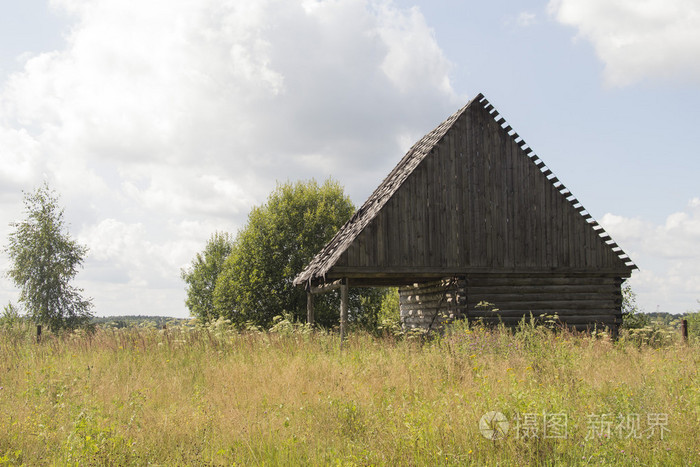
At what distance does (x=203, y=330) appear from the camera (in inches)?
443

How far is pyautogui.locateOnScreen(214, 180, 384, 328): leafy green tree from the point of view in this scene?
25.5 meters

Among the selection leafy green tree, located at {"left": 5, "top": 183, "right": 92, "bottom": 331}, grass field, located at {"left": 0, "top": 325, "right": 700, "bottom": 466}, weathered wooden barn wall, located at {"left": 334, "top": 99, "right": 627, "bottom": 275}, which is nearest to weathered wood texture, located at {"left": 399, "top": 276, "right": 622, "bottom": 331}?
weathered wooden barn wall, located at {"left": 334, "top": 99, "right": 627, "bottom": 275}

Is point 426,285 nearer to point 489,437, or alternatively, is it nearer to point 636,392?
point 636,392

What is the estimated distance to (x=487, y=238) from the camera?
14469 millimetres

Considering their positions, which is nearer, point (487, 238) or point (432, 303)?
point (487, 238)

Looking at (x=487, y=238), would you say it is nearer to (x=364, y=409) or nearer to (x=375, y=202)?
(x=375, y=202)

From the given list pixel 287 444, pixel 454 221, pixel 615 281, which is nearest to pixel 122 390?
pixel 287 444

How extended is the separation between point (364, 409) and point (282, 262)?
66.1ft

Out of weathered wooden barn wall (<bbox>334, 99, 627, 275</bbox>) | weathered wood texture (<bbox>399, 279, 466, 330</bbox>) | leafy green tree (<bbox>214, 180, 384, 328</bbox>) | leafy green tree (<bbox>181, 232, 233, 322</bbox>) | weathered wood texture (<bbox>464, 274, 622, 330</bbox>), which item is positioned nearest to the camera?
weathered wooden barn wall (<bbox>334, 99, 627, 275</bbox>)

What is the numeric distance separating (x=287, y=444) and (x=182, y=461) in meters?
0.97

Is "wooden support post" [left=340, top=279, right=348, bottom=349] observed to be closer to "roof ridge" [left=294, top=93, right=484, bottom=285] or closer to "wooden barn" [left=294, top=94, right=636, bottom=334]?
"wooden barn" [left=294, top=94, right=636, bottom=334]

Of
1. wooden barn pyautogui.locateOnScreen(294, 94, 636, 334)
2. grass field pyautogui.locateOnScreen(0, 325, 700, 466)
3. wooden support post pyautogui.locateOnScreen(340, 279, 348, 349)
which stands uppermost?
wooden barn pyautogui.locateOnScreen(294, 94, 636, 334)

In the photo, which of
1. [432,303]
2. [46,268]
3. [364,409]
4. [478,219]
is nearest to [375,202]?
[478,219]

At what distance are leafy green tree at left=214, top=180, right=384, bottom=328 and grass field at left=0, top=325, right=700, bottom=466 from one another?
1595 centimetres
